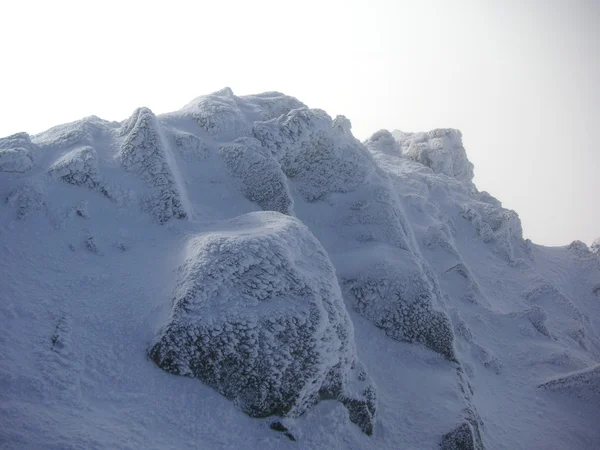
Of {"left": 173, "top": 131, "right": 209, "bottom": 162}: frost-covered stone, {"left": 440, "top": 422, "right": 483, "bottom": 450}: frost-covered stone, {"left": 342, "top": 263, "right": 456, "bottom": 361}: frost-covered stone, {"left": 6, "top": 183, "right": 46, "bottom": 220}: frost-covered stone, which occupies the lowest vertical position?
{"left": 440, "top": 422, "right": 483, "bottom": 450}: frost-covered stone

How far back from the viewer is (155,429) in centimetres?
638

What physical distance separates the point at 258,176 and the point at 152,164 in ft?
10.8

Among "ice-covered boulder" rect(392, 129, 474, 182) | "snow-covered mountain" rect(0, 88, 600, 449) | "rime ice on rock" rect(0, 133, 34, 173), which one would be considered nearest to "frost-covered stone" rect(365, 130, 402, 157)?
"ice-covered boulder" rect(392, 129, 474, 182)

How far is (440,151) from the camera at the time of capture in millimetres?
23266

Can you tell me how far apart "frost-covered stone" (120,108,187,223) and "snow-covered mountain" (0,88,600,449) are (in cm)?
5

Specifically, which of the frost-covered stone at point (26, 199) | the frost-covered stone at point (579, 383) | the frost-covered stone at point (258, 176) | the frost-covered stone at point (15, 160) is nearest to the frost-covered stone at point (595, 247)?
the frost-covered stone at point (579, 383)

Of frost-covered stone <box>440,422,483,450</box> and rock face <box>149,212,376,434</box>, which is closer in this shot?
rock face <box>149,212,376,434</box>

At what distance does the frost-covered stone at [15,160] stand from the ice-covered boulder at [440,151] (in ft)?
62.0

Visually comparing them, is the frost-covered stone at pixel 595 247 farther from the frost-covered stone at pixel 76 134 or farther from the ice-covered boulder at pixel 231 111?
the frost-covered stone at pixel 76 134

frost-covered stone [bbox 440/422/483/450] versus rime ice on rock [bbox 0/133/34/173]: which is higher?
rime ice on rock [bbox 0/133/34/173]

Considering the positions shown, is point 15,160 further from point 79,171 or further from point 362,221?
point 362,221

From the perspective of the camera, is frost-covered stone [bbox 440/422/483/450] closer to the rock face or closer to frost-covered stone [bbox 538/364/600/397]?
the rock face

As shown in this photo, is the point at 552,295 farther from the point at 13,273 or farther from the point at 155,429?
the point at 13,273

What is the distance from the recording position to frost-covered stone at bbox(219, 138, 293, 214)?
501 inches
